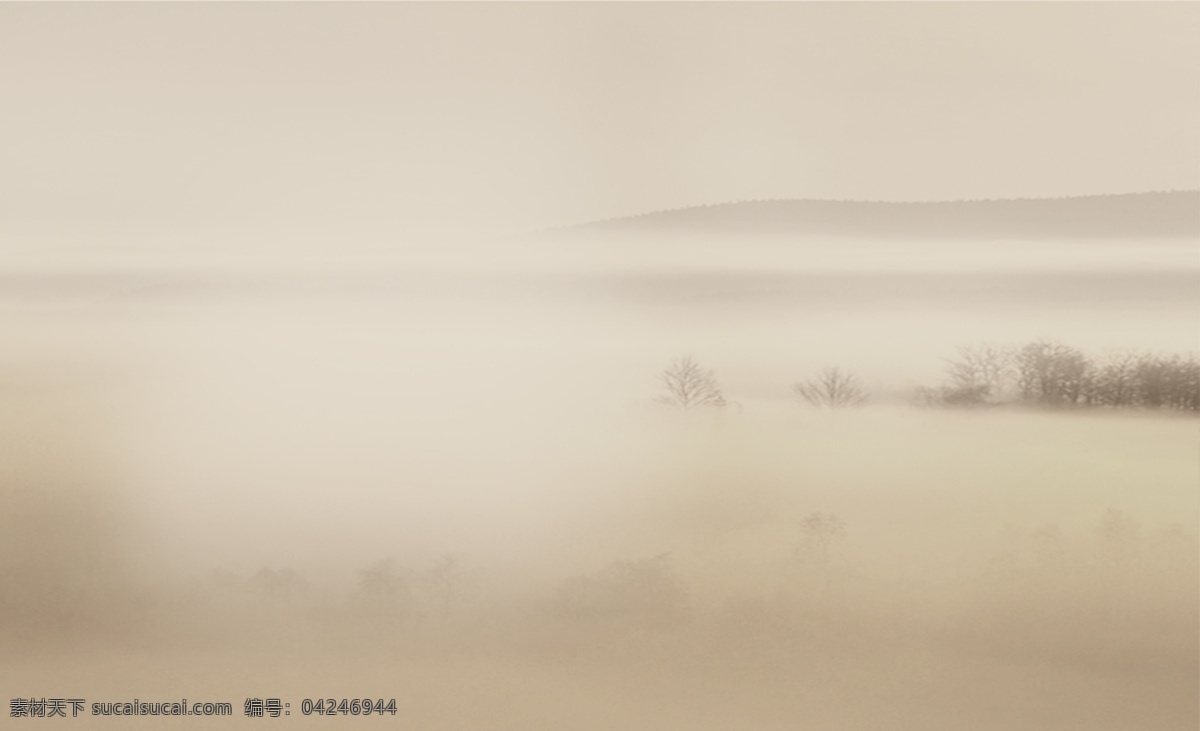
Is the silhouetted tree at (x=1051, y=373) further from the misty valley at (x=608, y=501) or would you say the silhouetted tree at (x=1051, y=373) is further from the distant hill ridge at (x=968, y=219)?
the distant hill ridge at (x=968, y=219)

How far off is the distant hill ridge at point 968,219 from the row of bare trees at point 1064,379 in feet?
0.95

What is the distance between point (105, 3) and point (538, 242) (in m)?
1.23

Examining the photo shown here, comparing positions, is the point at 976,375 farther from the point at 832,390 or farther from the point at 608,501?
the point at 608,501

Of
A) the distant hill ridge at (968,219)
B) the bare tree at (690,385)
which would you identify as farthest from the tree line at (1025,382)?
the distant hill ridge at (968,219)

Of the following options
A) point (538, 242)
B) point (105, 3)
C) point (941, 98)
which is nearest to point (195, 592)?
point (538, 242)

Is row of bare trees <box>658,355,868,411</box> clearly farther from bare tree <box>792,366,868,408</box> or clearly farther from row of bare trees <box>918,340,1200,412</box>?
row of bare trees <box>918,340,1200,412</box>

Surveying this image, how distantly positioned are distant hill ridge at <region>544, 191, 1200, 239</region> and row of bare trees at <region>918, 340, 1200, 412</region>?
289 mm

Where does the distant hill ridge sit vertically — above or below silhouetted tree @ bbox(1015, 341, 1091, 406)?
above

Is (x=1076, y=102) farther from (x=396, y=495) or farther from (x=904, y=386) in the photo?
(x=396, y=495)

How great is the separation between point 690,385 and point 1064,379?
0.87m

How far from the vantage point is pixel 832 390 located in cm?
270

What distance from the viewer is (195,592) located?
2.70 meters

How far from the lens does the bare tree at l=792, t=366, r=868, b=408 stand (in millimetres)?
2701

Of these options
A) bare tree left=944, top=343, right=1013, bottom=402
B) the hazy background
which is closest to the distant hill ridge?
the hazy background
